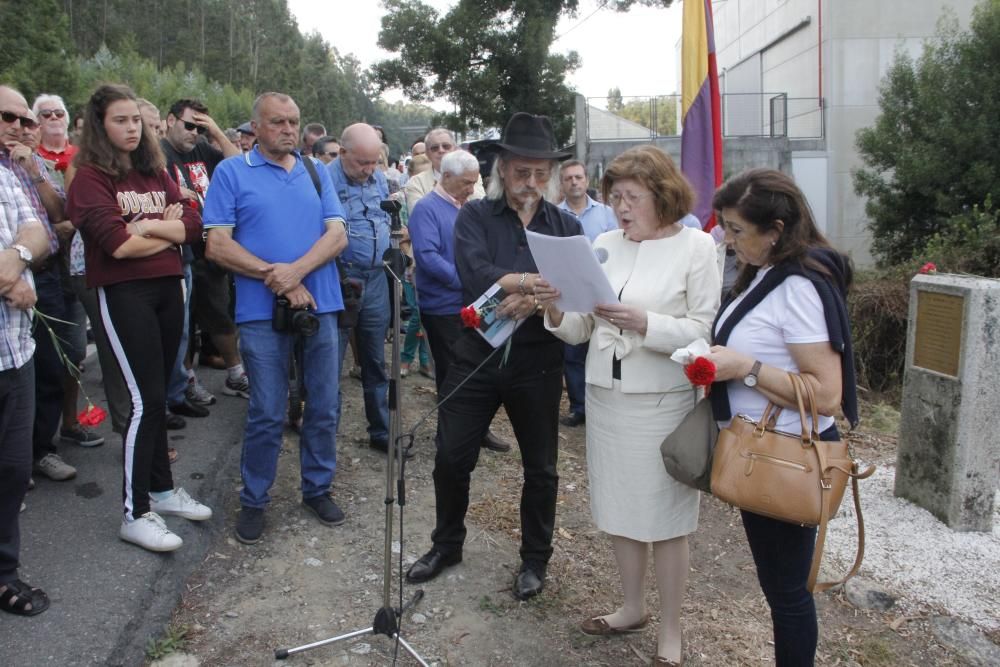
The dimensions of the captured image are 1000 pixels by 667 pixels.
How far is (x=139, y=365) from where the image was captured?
3.50 metres

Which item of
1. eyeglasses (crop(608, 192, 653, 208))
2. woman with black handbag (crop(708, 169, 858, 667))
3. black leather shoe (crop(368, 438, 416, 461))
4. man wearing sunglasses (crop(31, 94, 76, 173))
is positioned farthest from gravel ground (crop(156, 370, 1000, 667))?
man wearing sunglasses (crop(31, 94, 76, 173))

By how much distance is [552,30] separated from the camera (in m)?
29.5

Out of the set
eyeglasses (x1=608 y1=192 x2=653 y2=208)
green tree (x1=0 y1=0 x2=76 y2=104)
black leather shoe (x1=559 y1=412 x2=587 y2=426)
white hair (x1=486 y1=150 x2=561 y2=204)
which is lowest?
black leather shoe (x1=559 y1=412 x2=587 y2=426)

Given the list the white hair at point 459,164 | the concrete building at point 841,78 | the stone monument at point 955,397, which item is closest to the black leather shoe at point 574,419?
the white hair at point 459,164

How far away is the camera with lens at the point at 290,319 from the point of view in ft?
12.6

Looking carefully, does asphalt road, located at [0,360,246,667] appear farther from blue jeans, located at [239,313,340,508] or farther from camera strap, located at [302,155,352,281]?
camera strap, located at [302,155,352,281]

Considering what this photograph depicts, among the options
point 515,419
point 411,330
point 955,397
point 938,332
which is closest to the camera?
point 515,419

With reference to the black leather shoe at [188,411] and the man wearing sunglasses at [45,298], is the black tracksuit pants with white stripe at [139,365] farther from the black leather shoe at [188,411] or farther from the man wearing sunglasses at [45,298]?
the black leather shoe at [188,411]

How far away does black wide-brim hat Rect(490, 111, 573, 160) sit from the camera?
11.3 feet

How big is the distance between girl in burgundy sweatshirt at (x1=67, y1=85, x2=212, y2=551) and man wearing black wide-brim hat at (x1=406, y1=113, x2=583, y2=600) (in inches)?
50.7

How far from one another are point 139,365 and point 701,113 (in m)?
4.81

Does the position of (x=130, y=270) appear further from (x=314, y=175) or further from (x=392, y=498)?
(x=392, y=498)

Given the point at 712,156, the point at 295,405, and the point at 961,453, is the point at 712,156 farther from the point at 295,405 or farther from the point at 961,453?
the point at 295,405

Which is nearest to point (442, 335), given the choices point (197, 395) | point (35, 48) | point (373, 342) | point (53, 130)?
point (373, 342)
